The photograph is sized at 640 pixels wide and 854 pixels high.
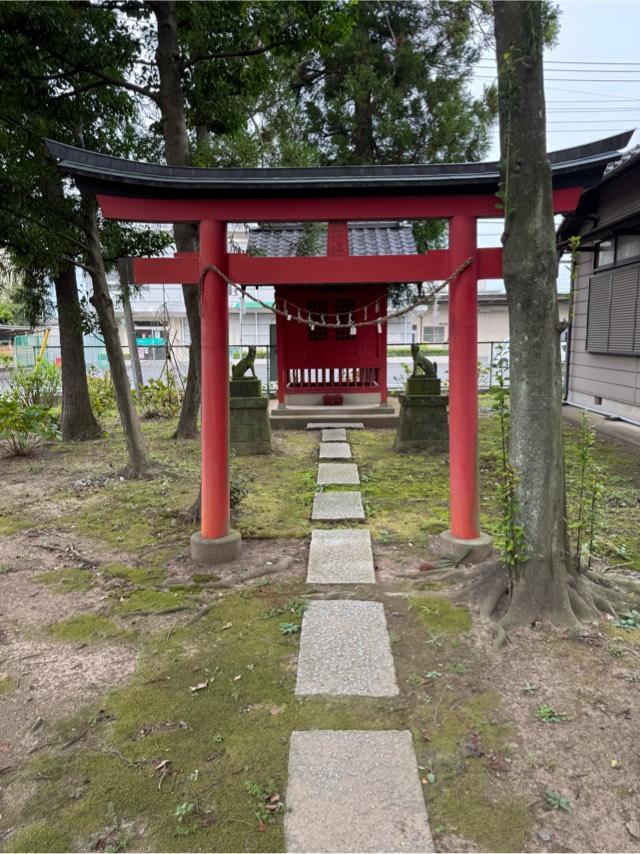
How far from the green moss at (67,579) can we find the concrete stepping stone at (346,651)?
1.70 m

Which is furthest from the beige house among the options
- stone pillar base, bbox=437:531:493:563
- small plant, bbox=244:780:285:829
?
small plant, bbox=244:780:285:829

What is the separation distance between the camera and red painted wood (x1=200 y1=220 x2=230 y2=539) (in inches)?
160

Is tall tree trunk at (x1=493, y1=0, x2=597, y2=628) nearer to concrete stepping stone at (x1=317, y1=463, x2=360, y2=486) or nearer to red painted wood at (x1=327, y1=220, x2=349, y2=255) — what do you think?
red painted wood at (x1=327, y1=220, x2=349, y2=255)

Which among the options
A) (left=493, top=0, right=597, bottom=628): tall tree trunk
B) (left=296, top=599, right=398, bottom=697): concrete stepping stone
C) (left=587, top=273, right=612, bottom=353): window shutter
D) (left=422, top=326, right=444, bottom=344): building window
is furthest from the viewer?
(left=422, top=326, right=444, bottom=344): building window

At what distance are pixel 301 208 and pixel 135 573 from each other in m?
2.90

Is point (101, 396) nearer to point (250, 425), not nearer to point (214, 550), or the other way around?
point (250, 425)

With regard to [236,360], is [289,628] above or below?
below

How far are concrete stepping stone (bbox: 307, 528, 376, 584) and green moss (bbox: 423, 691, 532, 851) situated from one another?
1494 millimetres

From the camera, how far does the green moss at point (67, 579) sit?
3943mm

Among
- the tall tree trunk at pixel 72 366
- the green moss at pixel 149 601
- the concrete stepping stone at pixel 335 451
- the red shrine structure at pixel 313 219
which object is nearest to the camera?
the green moss at pixel 149 601

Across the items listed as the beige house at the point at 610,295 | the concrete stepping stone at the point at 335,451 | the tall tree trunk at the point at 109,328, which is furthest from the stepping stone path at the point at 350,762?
the beige house at the point at 610,295

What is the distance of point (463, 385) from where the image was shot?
406 centimetres

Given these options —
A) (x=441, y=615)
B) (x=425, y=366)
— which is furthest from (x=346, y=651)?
(x=425, y=366)

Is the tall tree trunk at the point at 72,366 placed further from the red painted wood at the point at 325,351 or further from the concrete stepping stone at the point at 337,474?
the concrete stepping stone at the point at 337,474
